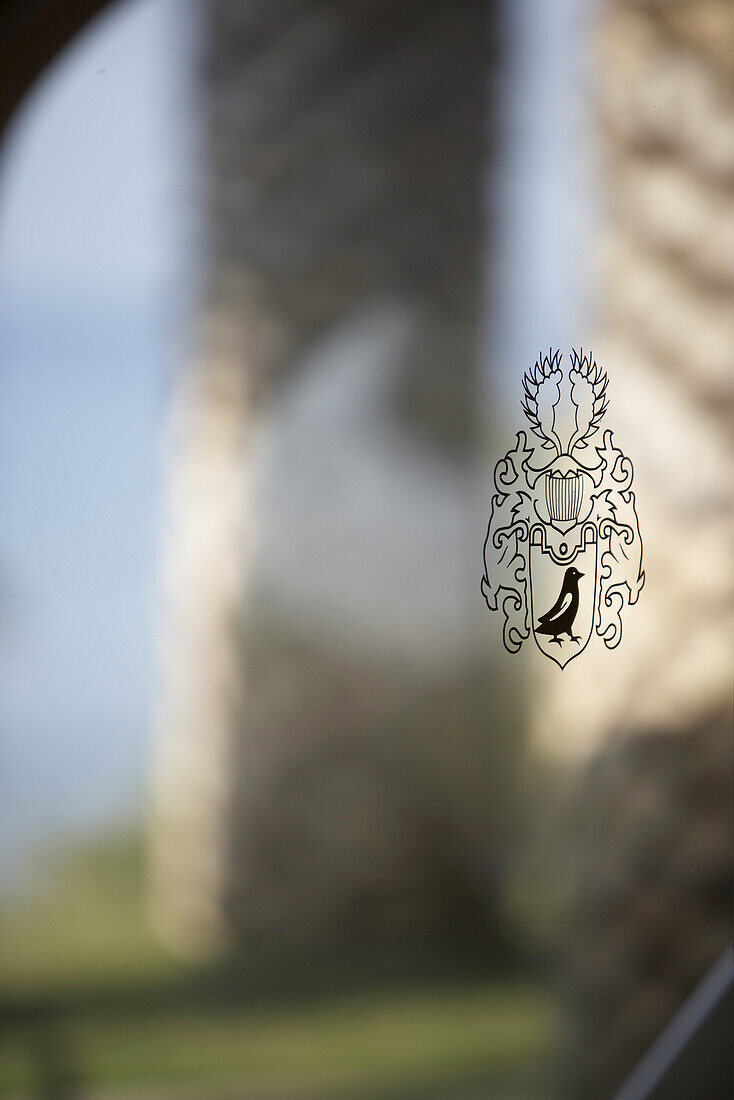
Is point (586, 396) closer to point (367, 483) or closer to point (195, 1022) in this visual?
point (367, 483)

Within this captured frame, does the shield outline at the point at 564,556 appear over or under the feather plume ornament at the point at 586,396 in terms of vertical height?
under

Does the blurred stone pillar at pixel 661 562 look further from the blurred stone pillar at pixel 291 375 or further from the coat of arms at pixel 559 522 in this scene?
the blurred stone pillar at pixel 291 375

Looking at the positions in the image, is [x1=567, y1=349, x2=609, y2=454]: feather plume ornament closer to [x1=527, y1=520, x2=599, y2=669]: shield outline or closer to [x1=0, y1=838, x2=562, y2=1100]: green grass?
[x1=527, y1=520, x2=599, y2=669]: shield outline

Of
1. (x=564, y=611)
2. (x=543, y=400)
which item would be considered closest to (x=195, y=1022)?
(x=564, y=611)

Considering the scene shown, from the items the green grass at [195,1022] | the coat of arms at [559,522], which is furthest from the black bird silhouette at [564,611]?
the green grass at [195,1022]

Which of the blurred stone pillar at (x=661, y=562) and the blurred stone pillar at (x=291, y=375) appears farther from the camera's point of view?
the blurred stone pillar at (x=661, y=562)

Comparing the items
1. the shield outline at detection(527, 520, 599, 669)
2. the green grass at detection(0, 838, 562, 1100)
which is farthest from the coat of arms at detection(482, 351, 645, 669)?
the green grass at detection(0, 838, 562, 1100)

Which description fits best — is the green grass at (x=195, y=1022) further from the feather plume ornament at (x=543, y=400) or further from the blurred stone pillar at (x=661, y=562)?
the feather plume ornament at (x=543, y=400)

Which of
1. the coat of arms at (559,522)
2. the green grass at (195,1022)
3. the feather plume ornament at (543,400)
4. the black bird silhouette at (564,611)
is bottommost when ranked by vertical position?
the green grass at (195,1022)
